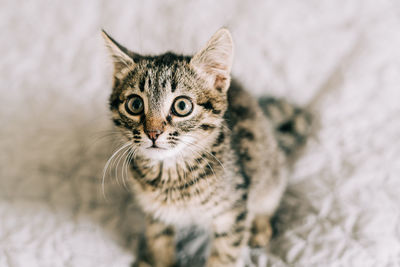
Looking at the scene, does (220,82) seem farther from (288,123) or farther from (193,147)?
(288,123)

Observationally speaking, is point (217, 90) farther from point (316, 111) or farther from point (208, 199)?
point (316, 111)

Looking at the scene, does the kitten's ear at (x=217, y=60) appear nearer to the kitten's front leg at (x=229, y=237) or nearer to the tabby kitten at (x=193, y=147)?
the tabby kitten at (x=193, y=147)

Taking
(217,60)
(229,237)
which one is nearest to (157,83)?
(217,60)

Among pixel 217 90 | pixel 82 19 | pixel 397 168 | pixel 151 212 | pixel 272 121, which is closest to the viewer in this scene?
pixel 217 90

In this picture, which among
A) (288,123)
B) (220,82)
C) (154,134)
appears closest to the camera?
(154,134)

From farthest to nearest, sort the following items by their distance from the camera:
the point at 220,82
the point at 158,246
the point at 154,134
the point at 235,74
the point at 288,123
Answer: the point at 235,74, the point at 288,123, the point at 158,246, the point at 220,82, the point at 154,134

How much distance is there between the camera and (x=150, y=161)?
1.02 metres

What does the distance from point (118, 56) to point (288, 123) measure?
2.39ft

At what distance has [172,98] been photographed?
0.91 m

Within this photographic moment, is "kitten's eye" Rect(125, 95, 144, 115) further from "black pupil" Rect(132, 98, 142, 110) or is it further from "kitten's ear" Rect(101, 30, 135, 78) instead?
"kitten's ear" Rect(101, 30, 135, 78)

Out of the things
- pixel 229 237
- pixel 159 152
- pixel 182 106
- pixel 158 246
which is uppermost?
pixel 182 106

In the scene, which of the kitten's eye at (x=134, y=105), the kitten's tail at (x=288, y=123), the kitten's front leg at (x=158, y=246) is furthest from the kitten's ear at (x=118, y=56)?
the kitten's tail at (x=288, y=123)

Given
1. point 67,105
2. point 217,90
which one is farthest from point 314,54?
point 67,105

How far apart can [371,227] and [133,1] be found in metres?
1.28
